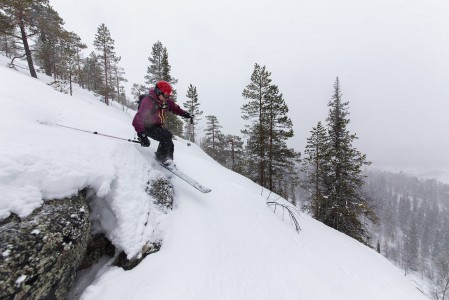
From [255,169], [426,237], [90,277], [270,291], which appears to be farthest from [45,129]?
[426,237]

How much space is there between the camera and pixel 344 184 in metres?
17.1

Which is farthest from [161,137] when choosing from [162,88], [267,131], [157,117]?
[267,131]

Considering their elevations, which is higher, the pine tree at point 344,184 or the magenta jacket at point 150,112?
the magenta jacket at point 150,112

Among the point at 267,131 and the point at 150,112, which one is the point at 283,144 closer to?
the point at 267,131

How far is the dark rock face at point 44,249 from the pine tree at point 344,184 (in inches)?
661

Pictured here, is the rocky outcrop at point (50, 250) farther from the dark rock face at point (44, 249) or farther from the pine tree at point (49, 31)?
the pine tree at point (49, 31)

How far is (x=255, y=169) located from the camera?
2142 centimetres

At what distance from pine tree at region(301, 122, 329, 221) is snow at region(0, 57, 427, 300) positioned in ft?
41.1

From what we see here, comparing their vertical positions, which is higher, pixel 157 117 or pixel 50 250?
pixel 157 117

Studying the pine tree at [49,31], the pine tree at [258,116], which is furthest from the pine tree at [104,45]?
the pine tree at [258,116]

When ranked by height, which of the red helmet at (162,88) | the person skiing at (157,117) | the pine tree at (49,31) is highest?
the pine tree at (49,31)

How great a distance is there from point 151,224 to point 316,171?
753 inches

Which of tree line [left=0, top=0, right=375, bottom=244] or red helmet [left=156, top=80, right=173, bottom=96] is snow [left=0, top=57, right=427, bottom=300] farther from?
tree line [left=0, top=0, right=375, bottom=244]

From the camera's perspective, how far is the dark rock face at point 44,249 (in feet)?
8.23
